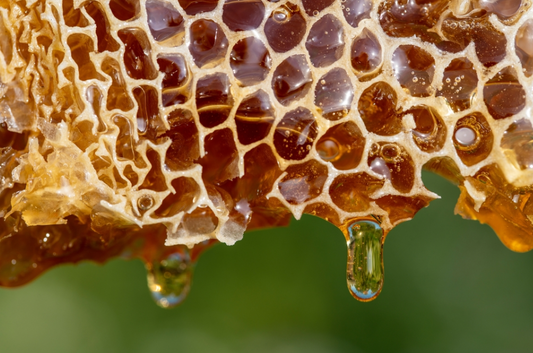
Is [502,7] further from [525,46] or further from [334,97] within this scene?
[334,97]

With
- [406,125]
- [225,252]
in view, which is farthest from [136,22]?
[225,252]

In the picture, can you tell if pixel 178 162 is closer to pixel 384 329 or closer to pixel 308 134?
pixel 308 134

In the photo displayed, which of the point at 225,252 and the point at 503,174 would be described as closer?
the point at 503,174

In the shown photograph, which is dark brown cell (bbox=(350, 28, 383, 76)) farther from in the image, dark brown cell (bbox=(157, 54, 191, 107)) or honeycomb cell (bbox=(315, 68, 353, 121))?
dark brown cell (bbox=(157, 54, 191, 107))

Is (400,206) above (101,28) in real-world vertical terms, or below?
below

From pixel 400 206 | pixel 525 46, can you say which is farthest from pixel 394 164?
pixel 525 46

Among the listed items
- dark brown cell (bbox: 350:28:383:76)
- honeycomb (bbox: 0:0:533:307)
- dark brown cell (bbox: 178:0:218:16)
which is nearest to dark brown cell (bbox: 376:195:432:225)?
honeycomb (bbox: 0:0:533:307)

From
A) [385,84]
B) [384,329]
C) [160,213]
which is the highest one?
[385,84]
